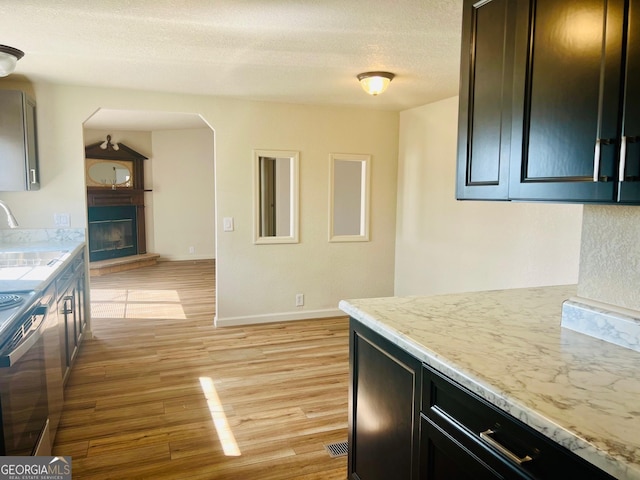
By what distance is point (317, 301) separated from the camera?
5.19m

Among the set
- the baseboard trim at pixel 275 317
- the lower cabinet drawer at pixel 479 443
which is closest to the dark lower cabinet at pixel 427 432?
the lower cabinet drawer at pixel 479 443

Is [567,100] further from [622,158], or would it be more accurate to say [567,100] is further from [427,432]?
[427,432]

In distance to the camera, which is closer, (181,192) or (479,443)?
(479,443)

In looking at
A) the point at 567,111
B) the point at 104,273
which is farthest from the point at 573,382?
the point at 104,273

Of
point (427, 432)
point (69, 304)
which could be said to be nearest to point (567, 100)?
point (427, 432)

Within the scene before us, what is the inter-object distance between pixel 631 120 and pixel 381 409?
4.08 feet

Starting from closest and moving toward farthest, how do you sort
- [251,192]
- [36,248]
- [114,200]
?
[36,248], [251,192], [114,200]

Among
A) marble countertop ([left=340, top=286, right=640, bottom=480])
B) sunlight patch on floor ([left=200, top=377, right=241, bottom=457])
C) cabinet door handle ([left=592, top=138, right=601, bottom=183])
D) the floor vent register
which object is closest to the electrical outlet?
sunlight patch on floor ([left=200, top=377, right=241, bottom=457])

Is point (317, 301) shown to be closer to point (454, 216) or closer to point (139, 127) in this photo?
point (454, 216)

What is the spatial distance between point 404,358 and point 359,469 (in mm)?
709

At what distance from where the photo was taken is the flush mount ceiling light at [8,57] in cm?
290

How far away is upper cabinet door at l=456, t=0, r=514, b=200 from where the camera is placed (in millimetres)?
1519

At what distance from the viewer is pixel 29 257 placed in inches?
140

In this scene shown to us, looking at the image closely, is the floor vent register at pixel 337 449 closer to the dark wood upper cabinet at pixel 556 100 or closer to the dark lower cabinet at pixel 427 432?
the dark lower cabinet at pixel 427 432
